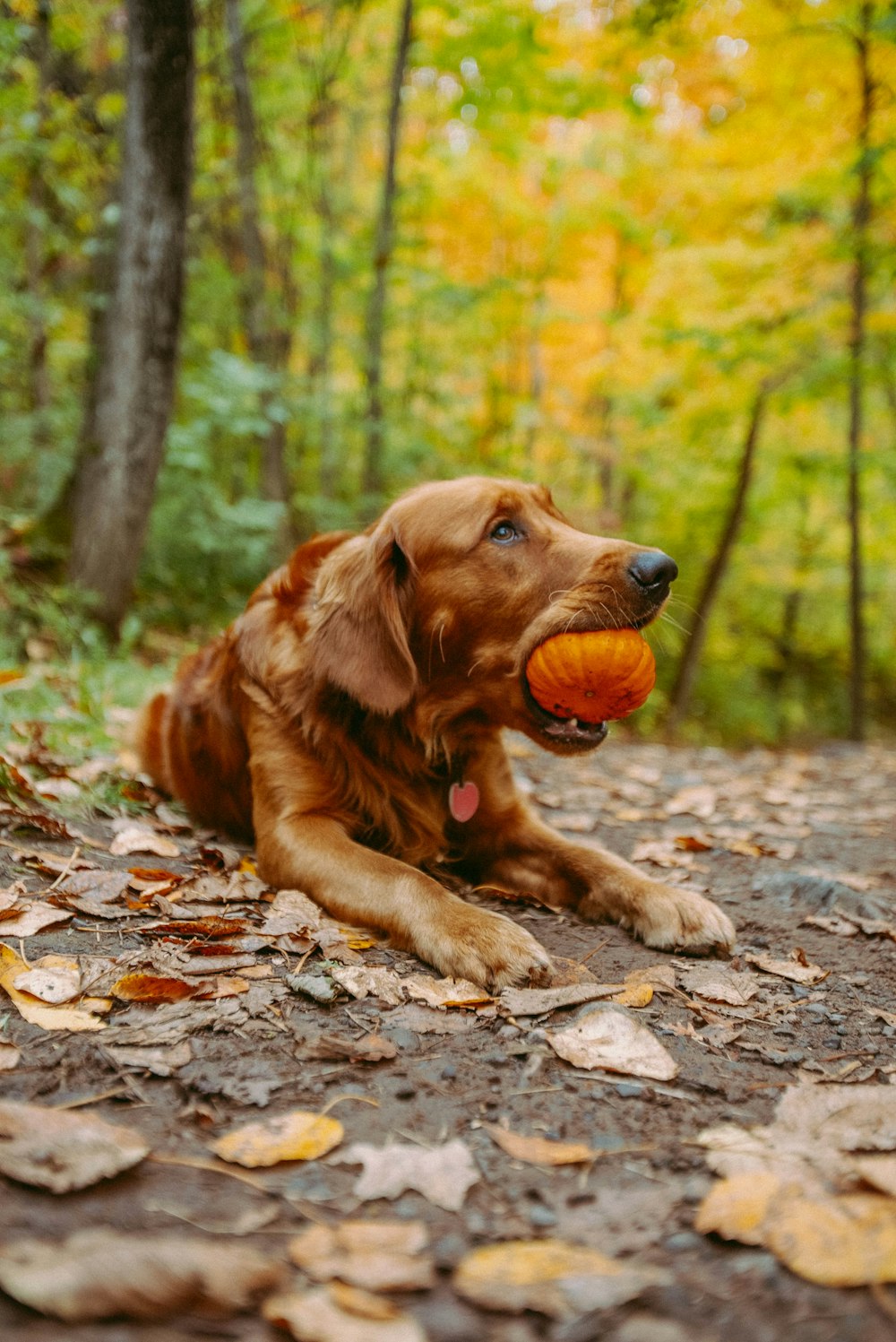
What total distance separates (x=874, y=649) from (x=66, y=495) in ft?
46.1

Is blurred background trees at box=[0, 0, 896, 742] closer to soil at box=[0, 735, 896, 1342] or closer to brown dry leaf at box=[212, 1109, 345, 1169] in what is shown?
soil at box=[0, 735, 896, 1342]

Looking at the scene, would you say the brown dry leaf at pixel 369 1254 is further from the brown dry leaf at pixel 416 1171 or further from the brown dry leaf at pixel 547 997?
the brown dry leaf at pixel 547 997

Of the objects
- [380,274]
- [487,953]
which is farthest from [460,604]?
[380,274]

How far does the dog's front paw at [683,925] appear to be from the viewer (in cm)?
243

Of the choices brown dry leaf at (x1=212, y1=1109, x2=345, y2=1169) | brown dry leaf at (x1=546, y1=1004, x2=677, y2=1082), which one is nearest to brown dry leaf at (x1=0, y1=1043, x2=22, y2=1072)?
brown dry leaf at (x1=212, y1=1109, x2=345, y2=1169)

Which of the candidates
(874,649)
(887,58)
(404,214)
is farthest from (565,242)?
(874,649)

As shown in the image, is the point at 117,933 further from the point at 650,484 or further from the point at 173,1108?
the point at 650,484

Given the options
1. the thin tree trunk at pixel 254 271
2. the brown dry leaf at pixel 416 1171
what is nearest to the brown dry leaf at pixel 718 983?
the brown dry leaf at pixel 416 1171

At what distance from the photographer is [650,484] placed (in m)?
12.3

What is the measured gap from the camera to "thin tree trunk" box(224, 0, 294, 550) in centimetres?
815

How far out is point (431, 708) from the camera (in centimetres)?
282

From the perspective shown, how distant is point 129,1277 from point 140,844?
196cm

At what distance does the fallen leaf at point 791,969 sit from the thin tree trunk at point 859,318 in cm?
746

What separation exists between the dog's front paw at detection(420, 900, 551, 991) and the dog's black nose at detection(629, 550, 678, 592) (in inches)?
40.6
